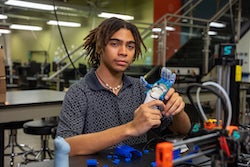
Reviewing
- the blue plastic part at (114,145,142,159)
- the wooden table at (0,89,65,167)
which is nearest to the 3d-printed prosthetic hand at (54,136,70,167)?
the blue plastic part at (114,145,142,159)

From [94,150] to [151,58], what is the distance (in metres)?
4.19

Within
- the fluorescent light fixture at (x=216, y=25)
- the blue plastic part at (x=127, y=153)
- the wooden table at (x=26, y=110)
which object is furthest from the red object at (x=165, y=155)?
the fluorescent light fixture at (x=216, y=25)

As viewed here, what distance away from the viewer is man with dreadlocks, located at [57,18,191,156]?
94 centimetres

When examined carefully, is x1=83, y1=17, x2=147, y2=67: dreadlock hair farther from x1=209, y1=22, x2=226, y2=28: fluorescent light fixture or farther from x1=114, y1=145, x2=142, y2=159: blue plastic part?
x1=209, y1=22, x2=226, y2=28: fluorescent light fixture

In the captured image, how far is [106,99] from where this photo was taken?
1.18m

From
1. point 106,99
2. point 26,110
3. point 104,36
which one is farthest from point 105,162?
point 26,110

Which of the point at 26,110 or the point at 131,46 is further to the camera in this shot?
the point at 26,110

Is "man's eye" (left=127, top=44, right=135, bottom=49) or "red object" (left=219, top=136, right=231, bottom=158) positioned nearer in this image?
"red object" (left=219, top=136, right=231, bottom=158)

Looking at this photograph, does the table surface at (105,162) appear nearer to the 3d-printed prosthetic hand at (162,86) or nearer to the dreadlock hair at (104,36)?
the 3d-printed prosthetic hand at (162,86)

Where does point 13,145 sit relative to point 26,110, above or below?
below

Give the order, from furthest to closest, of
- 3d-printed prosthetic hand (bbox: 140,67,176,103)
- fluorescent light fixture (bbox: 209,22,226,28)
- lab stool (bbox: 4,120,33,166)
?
fluorescent light fixture (bbox: 209,22,226,28) < lab stool (bbox: 4,120,33,166) < 3d-printed prosthetic hand (bbox: 140,67,176,103)

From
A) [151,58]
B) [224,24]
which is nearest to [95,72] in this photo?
[151,58]

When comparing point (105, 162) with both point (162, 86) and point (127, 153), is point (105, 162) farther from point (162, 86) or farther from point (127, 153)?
point (162, 86)

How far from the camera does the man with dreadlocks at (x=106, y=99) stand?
37.1 inches
